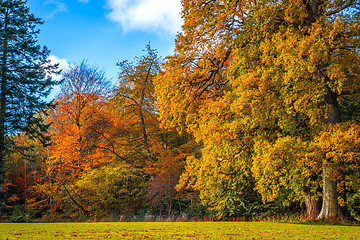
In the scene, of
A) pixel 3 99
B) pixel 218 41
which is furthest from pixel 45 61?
pixel 218 41

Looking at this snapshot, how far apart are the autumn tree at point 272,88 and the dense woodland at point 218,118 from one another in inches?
2.0

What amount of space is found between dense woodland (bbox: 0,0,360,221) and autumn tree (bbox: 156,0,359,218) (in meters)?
0.05

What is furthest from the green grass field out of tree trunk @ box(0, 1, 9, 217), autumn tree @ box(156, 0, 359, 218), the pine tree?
the pine tree

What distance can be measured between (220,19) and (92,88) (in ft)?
61.4

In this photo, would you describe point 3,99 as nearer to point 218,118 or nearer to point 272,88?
point 218,118

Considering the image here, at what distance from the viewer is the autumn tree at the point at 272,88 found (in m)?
10.4

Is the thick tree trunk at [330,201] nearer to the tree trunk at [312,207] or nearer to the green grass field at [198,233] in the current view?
the tree trunk at [312,207]

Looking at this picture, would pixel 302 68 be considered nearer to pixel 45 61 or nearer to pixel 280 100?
pixel 280 100

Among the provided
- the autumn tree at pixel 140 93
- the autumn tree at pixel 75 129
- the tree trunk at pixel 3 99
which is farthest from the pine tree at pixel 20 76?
the autumn tree at pixel 140 93

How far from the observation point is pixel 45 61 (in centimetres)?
2503

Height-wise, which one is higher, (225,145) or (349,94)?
(349,94)

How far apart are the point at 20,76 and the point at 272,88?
18.2 meters

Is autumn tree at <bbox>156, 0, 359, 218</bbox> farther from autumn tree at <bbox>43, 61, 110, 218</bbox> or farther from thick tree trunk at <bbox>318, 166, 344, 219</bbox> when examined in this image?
autumn tree at <bbox>43, 61, 110, 218</bbox>

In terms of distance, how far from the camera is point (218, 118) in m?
12.9
